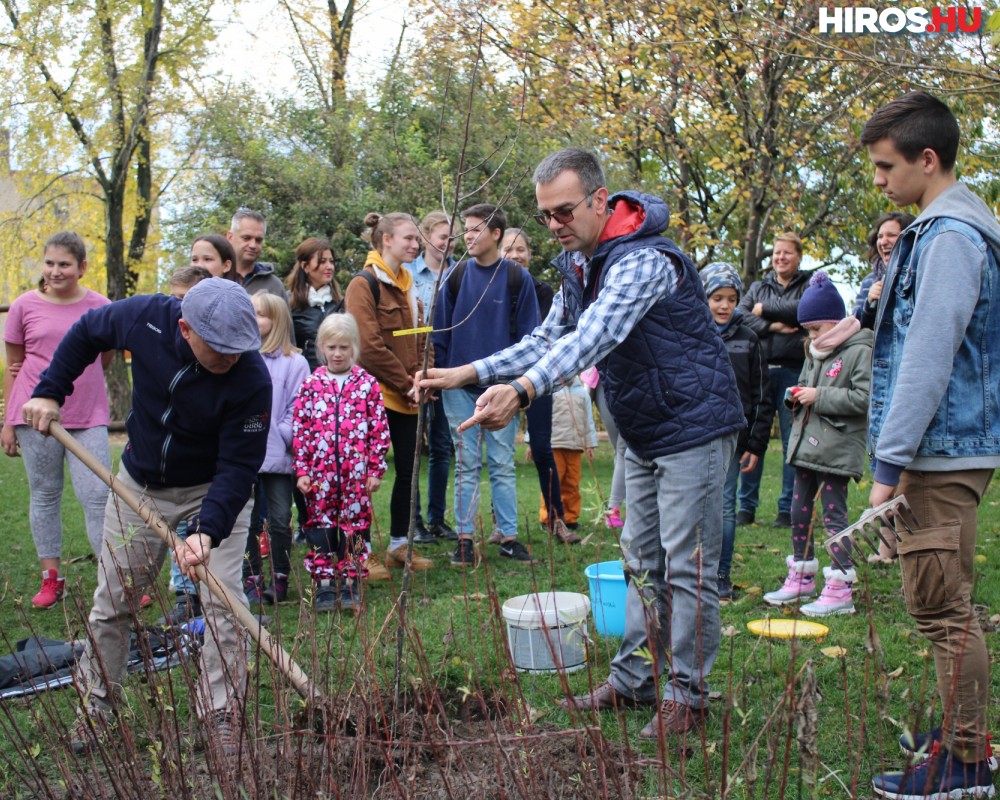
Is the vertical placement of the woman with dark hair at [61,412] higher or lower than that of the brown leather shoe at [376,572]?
higher

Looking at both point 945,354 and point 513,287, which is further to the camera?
point 513,287

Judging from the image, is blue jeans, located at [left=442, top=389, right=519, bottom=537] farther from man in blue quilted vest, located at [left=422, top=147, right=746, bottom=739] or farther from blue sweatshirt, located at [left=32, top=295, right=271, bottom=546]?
man in blue quilted vest, located at [left=422, top=147, right=746, bottom=739]

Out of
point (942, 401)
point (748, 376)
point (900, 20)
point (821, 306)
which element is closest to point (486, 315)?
point (748, 376)

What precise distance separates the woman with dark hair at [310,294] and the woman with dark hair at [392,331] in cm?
40

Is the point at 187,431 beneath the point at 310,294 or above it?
beneath

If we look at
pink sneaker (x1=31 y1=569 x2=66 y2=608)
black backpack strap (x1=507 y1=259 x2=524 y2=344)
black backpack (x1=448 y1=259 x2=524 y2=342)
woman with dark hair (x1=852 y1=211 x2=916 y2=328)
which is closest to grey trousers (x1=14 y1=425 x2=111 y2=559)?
pink sneaker (x1=31 y1=569 x2=66 y2=608)

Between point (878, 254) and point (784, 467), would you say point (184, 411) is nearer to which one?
point (878, 254)

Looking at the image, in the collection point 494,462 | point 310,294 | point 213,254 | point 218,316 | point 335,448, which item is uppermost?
point 213,254

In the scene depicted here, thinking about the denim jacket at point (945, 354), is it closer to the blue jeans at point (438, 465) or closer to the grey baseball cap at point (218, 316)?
the grey baseball cap at point (218, 316)

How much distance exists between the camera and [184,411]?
362 cm

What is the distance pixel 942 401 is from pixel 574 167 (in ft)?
4.43

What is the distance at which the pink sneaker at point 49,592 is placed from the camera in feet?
17.8

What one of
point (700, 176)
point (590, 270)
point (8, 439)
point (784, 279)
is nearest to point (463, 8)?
point (700, 176)

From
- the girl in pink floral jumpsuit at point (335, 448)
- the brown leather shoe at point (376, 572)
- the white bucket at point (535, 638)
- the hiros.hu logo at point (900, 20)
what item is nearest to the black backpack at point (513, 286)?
the girl in pink floral jumpsuit at point (335, 448)
